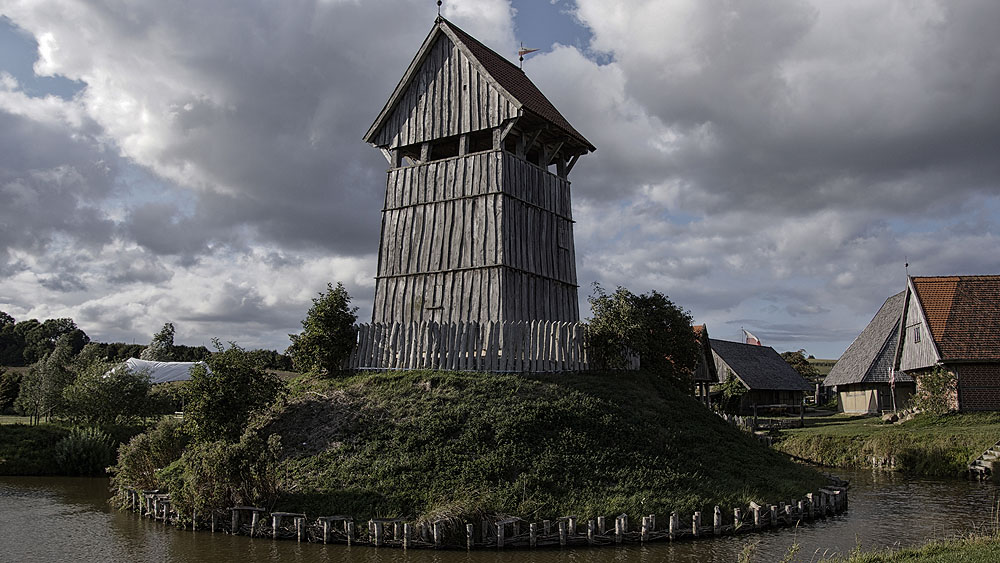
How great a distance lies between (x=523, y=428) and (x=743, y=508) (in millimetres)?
5321

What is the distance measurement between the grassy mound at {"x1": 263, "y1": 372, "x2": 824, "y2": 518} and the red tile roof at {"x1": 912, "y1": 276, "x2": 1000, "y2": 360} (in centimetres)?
1837

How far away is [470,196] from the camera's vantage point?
2472cm

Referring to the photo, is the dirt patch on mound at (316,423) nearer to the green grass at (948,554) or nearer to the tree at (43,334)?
the green grass at (948,554)

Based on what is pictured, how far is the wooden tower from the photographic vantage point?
948 inches

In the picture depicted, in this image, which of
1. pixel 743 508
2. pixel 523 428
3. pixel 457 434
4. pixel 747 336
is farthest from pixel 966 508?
pixel 747 336

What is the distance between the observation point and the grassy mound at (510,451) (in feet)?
49.6

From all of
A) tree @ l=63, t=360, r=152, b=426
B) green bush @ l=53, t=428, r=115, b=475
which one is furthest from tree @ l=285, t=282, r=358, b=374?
tree @ l=63, t=360, r=152, b=426

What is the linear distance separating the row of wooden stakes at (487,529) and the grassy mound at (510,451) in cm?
40

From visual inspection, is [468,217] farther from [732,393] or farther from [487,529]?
[732,393]

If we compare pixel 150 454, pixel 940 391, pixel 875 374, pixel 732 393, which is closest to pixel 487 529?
pixel 150 454

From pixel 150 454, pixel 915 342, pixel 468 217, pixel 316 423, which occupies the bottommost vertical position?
pixel 150 454

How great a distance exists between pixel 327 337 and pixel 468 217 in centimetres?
639

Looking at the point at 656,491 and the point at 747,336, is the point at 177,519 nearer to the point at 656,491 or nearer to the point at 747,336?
the point at 656,491

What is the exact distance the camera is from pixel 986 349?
33.3 m
